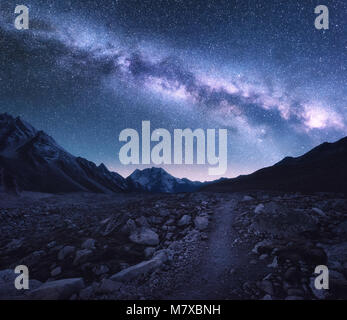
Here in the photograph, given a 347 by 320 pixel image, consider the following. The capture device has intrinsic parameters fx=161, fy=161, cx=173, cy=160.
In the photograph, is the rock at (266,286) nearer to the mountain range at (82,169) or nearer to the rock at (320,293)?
the rock at (320,293)

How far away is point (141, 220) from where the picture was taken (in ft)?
25.3

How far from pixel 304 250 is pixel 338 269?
82 cm

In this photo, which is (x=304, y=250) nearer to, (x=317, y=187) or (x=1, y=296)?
(x=1, y=296)

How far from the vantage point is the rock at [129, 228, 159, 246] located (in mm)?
6188

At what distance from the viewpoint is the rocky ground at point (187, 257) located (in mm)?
3816

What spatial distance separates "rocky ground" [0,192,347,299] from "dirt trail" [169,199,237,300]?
23 millimetres

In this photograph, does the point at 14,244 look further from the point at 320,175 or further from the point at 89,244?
the point at 320,175

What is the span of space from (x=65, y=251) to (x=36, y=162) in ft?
136

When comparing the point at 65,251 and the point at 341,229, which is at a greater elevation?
the point at 341,229

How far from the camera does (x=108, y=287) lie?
3867mm

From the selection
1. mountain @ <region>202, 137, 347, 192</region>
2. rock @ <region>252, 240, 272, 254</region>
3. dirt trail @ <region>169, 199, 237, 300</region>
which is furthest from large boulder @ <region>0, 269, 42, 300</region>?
mountain @ <region>202, 137, 347, 192</region>

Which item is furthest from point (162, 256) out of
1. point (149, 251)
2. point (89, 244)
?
point (89, 244)

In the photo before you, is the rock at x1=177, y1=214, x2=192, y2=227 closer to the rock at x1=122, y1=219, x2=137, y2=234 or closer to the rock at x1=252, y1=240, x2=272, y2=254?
the rock at x1=122, y1=219, x2=137, y2=234
